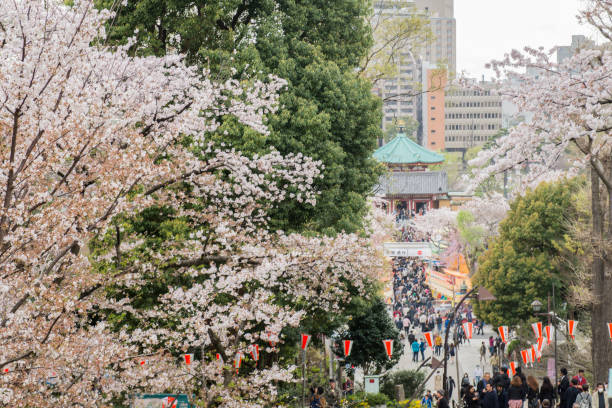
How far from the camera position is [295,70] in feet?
46.2

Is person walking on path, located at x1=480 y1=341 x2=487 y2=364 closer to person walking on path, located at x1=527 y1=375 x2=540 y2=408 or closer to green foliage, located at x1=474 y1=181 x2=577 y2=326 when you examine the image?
green foliage, located at x1=474 y1=181 x2=577 y2=326

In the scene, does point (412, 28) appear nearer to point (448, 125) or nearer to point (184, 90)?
point (184, 90)

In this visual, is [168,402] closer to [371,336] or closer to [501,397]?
[501,397]

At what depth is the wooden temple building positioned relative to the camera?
66312mm

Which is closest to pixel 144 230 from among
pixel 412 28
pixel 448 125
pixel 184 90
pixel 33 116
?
pixel 184 90

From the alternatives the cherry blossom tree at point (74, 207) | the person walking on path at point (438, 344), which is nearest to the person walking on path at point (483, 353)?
the person walking on path at point (438, 344)

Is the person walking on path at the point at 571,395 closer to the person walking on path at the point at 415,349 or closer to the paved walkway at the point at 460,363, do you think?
the paved walkway at the point at 460,363

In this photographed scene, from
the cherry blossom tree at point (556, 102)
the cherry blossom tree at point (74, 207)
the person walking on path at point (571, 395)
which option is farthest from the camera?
the person walking on path at point (571, 395)

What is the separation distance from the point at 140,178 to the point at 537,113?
563 cm

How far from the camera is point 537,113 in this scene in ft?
32.0

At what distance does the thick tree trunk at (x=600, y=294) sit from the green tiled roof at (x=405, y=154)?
49.1 meters

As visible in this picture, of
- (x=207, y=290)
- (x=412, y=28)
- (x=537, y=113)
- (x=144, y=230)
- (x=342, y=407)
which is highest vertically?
(x=412, y=28)

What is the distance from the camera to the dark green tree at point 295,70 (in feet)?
43.0

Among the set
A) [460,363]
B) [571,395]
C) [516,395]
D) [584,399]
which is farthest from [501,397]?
[460,363]
